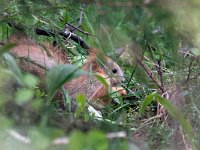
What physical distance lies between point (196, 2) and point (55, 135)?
2.31 ft

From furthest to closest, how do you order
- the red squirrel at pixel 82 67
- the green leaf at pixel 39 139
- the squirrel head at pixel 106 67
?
1. the squirrel head at pixel 106 67
2. the red squirrel at pixel 82 67
3. the green leaf at pixel 39 139

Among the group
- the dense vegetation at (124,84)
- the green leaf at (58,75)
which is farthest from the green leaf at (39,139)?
the green leaf at (58,75)

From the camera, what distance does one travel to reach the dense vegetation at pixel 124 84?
1.37 m

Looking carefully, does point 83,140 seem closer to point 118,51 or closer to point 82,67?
point 118,51

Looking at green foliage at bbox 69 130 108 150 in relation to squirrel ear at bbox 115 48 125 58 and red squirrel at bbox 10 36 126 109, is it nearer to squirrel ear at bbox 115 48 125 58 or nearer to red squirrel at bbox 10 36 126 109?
red squirrel at bbox 10 36 126 109

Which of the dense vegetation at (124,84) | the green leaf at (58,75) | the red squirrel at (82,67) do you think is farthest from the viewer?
the red squirrel at (82,67)

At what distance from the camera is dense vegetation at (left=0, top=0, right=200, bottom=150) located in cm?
137

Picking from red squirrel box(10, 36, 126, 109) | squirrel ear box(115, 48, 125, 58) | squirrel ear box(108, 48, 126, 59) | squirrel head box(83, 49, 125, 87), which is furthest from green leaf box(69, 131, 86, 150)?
squirrel head box(83, 49, 125, 87)

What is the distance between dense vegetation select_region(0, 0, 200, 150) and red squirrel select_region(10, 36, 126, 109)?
0.09 meters

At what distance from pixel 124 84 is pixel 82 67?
0.39 meters

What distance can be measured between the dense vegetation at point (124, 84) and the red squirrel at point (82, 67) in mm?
86

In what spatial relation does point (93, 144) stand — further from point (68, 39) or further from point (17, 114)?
point (68, 39)

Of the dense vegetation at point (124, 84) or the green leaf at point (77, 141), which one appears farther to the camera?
the dense vegetation at point (124, 84)

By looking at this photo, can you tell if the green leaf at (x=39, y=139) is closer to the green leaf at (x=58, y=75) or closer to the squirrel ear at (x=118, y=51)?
the green leaf at (x=58, y=75)
